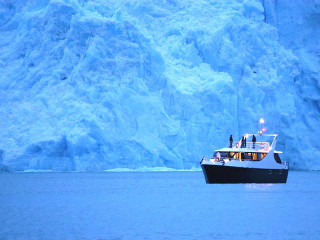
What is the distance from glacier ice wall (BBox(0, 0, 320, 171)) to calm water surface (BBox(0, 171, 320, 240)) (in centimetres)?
915

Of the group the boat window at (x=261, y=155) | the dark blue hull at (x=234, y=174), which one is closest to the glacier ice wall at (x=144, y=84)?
the dark blue hull at (x=234, y=174)

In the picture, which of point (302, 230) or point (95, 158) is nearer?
point (302, 230)

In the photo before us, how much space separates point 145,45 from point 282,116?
8.60m

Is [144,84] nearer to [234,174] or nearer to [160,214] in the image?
[234,174]

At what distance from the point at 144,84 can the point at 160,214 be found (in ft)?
60.6

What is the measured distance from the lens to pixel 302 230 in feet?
40.5

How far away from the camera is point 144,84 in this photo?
1297 inches

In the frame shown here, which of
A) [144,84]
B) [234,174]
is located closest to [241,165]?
[234,174]

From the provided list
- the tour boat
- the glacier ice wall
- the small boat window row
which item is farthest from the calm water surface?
the glacier ice wall

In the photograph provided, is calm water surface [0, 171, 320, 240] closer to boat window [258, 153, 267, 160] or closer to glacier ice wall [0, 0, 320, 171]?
boat window [258, 153, 267, 160]

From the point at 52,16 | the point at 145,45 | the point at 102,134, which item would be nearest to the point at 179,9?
the point at 145,45

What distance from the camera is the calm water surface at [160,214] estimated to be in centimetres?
1190

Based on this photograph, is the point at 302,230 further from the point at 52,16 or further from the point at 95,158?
the point at 52,16

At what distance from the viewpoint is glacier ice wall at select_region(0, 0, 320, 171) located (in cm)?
3097
